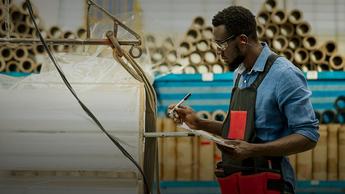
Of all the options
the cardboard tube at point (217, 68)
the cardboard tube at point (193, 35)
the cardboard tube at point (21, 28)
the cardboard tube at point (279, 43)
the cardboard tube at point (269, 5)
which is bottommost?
the cardboard tube at point (217, 68)

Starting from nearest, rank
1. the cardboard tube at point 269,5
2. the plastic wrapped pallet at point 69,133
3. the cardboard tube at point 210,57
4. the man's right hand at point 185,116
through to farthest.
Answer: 1. the plastic wrapped pallet at point 69,133
2. the man's right hand at point 185,116
3. the cardboard tube at point 210,57
4. the cardboard tube at point 269,5

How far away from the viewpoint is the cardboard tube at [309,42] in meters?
4.09

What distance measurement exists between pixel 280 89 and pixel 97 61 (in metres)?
0.85

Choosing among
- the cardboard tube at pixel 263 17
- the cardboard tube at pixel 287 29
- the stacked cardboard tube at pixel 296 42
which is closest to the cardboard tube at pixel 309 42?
the stacked cardboard tube at pixel 296 42

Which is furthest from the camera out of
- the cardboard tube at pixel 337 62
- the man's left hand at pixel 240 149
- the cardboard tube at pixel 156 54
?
the cardboard tube at pixel 337 62


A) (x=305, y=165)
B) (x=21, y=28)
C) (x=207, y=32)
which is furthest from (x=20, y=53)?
(x=305, y=165)

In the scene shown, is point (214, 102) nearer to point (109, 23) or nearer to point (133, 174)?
point (109, 23)

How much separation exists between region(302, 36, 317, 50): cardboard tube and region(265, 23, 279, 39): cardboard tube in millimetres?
238

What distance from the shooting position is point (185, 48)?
4.14m

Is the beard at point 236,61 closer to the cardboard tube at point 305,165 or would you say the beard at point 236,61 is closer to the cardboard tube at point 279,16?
the cardboard tube at point 305,165

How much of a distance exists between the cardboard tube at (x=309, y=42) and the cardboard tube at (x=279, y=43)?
15cm

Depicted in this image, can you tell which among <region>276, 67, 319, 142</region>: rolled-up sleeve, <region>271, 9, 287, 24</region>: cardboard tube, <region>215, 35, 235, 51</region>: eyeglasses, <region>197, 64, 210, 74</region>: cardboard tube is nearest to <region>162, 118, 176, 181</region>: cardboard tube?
<region>197, 64, 210, 74</region>: cardboard tube

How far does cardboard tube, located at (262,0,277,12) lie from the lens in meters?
4.30

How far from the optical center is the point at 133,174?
1797 mm
